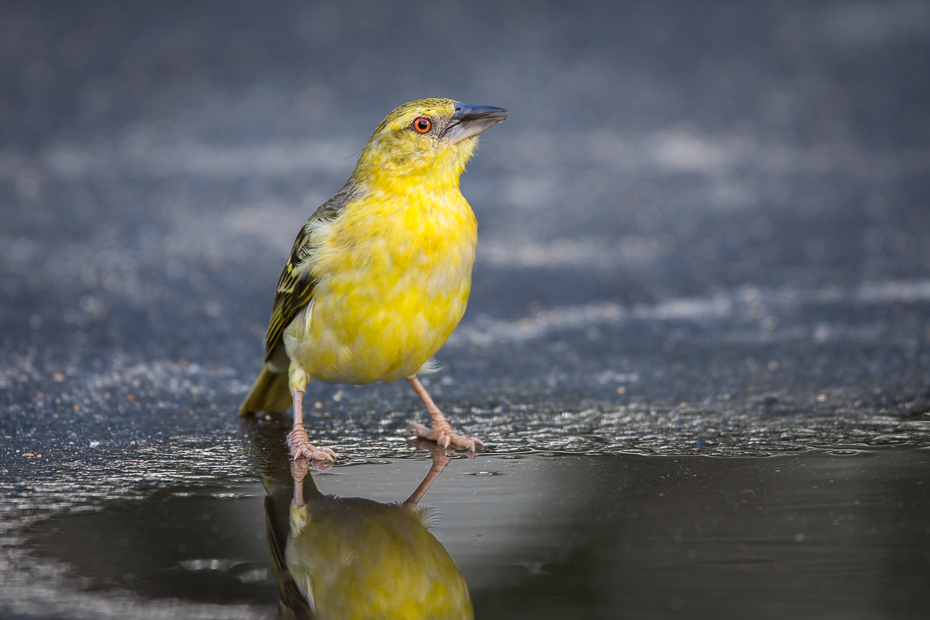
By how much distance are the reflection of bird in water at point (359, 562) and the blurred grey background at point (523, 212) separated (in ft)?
2.94

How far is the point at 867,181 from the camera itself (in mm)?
10305

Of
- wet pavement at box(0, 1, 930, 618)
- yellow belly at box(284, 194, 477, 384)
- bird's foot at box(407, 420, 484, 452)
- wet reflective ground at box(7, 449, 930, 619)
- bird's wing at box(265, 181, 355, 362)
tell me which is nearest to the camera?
wet reflective ground at box(7, 449, 930, 619)

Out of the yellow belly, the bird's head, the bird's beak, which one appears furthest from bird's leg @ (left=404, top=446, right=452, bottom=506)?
the bird's beak

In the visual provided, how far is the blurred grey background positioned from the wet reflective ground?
0.46 meters

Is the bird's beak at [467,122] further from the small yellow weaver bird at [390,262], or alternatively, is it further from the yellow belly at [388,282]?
the yellow belly at [388,282]

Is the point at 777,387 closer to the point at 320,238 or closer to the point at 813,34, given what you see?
the point at 320,238

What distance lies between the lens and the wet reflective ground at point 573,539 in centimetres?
285

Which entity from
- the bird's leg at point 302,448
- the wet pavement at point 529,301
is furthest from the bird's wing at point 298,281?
the wet pavement at point 529,301

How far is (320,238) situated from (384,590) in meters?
1.76

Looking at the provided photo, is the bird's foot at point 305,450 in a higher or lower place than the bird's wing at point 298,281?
lower

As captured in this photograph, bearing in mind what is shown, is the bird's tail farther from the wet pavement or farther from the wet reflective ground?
the wet reflective ground

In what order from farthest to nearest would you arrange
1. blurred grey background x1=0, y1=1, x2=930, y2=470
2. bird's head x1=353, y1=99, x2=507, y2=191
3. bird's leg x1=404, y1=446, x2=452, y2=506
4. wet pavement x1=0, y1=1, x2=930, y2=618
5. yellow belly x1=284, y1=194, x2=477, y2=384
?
1. blurred grey background x1=0, y1=1, x2=930, y2=470
2. bird's head x1=353, y1=99, x2=507, y2=191
3. yellow belly x1=284, y1=194, x2=477, y2=384
4. bird's leg x1=404, y1=446, x2=452, y2=506
5. wet pavement x1=0, y1=1, x2=930, y2=618

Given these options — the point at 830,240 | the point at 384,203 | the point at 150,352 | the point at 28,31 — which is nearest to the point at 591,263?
the point at 830,240

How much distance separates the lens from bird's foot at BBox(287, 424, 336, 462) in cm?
423
